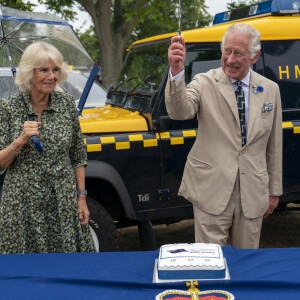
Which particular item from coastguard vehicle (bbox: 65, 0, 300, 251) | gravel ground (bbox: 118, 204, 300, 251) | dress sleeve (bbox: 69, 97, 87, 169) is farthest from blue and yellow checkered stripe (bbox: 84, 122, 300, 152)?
gravel ground (bbox: 118, 204, 300, 251)

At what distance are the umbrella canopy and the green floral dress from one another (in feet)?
4.43

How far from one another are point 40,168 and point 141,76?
6.90ft

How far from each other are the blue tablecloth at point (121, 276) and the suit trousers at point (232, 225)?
2.19 feet

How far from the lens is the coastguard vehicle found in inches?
161

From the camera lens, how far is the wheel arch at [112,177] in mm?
3943

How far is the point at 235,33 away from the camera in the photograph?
277cm

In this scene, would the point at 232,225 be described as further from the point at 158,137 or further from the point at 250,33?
the point at 158,137

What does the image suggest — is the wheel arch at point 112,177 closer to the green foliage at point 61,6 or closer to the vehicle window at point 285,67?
the vehicle window at point 285,67

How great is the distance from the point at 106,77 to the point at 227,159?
10.4 m

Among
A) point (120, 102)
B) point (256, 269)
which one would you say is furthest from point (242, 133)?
point (120, 102)

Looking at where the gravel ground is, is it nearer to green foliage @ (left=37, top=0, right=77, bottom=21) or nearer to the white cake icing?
the white cake icing

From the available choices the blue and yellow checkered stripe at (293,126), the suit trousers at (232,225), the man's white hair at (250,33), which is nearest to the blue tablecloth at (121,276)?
the suit trousers at (232,225)

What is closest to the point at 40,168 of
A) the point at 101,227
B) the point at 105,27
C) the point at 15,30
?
the point at 101,227

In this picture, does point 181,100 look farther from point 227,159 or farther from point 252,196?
point 252,196
